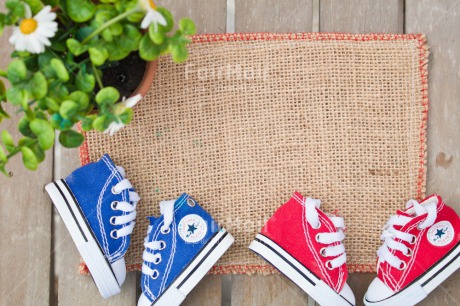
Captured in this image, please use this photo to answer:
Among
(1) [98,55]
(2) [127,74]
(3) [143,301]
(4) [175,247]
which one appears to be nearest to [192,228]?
(4) [175,247]

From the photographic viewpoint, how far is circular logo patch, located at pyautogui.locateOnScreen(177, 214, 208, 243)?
34.5 inches

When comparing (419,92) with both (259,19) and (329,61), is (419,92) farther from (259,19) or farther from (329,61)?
(259,19)

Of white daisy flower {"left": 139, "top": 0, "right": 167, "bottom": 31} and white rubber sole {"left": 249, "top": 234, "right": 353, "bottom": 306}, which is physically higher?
white daisy flower {"left": 139, "top": 0, "right": 167, "bottom": 31}

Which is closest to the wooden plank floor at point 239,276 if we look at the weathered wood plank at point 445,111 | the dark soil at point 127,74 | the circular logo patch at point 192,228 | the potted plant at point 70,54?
the weathered wood plank at point 445,111

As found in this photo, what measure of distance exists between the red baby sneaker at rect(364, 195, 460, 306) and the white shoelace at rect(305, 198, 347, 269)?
0.26 feet

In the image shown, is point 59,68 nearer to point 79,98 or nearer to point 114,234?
point 79,98

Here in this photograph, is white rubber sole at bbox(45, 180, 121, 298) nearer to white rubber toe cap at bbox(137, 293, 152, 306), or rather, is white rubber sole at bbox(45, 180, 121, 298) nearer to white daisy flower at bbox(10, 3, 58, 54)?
white rubber toe cap at bbox(137, 293, 152, 306)

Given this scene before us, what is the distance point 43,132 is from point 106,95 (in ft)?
0.28

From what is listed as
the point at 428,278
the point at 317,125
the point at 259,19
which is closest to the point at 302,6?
the point at 259,19

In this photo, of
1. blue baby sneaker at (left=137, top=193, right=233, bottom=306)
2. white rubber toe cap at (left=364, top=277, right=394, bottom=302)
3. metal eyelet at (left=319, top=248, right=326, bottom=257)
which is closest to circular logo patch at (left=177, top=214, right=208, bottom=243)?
blue baby sneaker at (left=137, top=193, right=233, bottom=306)

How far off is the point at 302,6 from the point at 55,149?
536 mm

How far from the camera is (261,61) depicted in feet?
3.01

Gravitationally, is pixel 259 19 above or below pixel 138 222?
above

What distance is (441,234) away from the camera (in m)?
0.87
